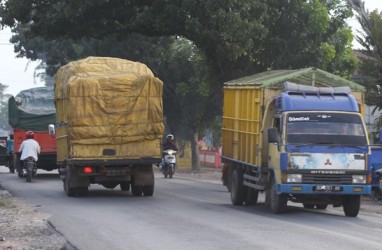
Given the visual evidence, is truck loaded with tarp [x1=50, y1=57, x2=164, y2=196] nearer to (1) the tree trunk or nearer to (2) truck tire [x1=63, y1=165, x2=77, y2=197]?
(2) truck tire [x1=63, y1=165, x2=77, y2=197]

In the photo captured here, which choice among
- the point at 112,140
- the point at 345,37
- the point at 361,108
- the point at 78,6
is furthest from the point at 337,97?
the point at 345,37

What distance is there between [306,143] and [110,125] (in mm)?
5540

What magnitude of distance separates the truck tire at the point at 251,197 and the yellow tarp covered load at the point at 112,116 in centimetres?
243

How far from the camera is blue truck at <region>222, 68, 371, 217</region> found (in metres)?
16.2

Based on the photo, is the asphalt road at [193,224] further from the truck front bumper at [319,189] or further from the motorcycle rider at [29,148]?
the motorcycle rider at [29,148]

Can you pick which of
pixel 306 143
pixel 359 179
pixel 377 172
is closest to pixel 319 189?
pixel 359 179

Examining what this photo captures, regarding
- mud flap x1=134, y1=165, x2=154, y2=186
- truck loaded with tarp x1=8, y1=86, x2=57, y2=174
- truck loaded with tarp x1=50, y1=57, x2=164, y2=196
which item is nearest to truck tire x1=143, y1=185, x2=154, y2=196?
mud flap x1=134, y1=165, x2=154, y2=186

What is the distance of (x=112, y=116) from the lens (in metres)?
19.9

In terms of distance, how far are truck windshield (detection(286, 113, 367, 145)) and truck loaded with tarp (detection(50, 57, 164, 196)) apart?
4357mm

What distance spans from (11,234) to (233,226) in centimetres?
393

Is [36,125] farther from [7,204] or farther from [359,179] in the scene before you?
[359,179]

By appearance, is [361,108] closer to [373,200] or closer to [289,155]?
[289,155]

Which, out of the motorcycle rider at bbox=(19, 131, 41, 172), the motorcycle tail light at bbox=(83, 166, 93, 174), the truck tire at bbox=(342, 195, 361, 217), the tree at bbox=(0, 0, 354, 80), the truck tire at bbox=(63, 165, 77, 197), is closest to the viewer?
the truck tire at bbox=(342, 195, 361, 217)

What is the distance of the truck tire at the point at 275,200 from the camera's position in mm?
16812
